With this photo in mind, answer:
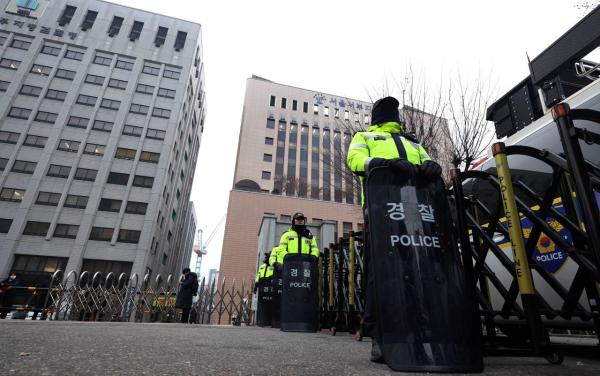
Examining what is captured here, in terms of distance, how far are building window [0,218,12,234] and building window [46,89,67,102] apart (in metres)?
15.5

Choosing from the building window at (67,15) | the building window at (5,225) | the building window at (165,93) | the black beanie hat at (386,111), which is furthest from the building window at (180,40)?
the black beanie hat at (386,111)

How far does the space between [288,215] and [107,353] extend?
96.0ft

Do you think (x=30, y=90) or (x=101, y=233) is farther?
(x=30, y=90)

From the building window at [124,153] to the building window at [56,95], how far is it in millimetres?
9813

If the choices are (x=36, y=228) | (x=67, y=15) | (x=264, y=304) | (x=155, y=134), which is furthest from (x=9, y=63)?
(x=264, y=304)

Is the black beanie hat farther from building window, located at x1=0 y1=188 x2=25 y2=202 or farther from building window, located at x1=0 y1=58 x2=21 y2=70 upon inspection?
building window, located at x1=0 y1=58 x2=21 y2=70

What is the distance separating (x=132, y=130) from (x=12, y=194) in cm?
1390

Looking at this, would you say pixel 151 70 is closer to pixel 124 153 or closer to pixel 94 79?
pixel 94 79

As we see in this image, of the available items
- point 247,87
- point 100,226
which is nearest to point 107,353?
point 100,226

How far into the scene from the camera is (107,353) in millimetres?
2145

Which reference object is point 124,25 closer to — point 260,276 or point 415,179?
point 260,276

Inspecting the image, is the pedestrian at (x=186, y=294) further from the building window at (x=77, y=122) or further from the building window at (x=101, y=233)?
the building window at (x=77, y=122)

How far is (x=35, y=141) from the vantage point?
36.1 m

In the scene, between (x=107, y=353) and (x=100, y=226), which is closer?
(x=107, y=353)
